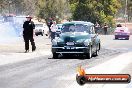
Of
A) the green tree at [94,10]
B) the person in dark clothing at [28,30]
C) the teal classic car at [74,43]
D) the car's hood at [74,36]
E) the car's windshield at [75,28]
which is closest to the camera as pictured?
the teal classic car at [74,43]

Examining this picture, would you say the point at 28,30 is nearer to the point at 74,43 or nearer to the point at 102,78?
the point at 74,43

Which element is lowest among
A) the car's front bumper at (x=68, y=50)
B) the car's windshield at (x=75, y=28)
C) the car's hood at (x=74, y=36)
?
the car's front bumper at (x=68, y=50)

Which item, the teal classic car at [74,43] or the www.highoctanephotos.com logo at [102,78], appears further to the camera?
the teal classic car at [74,43]

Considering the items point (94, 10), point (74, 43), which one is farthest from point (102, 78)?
point (94, 10)

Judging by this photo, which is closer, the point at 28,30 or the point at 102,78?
the point at 102,78

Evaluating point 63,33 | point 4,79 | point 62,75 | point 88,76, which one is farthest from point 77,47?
point 88,76

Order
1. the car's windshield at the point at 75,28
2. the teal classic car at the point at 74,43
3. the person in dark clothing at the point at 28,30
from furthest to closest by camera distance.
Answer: the person in dark clothing at the point at 28,30, the car's windshield at the point at 75,28, the teal classic car at the point at 74,43

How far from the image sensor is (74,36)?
818 inches

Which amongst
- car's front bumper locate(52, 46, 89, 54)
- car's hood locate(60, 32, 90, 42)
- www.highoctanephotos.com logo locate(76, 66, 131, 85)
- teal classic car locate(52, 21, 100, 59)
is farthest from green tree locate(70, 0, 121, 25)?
www.highoctanephotos.com logo locate(76, 66, 131, 85)

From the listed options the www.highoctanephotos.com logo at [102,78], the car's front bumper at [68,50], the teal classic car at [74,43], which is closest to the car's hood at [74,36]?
the teal classic car at [74,43]

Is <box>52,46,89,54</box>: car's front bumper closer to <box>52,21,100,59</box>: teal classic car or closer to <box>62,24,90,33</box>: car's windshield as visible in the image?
<box>52,21,100,59</box>: teal classic car

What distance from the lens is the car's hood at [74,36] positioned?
2070 centimetres

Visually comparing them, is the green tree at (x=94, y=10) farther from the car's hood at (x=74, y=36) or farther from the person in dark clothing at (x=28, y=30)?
the car's hood at (x=74, y=36)

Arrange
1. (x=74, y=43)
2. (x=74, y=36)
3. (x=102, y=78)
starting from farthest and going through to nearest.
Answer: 1. (x=74, y=36)
2. (x=74, y=43)
3. (x=102, y=78)
